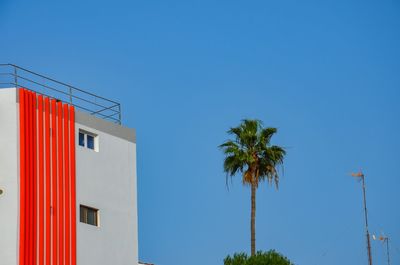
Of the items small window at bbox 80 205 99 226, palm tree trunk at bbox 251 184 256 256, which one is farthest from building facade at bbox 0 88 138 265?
palm tree trunk at bbox 251 184 256 256

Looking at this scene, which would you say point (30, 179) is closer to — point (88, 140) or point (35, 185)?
point (35, 185)

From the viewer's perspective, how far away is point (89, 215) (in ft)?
149

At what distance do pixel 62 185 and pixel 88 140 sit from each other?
118 inches

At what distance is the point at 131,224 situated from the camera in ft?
157

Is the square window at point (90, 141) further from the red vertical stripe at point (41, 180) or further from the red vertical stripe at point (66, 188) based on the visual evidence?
the red vertical stripe at point (41, 180)

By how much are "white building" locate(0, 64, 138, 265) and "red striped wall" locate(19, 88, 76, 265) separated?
0.12 ft

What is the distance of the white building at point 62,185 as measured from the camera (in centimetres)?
4191

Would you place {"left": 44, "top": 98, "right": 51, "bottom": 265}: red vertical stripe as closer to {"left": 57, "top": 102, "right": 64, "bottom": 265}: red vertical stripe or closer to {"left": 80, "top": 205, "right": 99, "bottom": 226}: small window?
{"left": 57, "top": 102, "right": 64, "bottom": 265}: red vertical stripe

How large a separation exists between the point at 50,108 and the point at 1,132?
250 cm

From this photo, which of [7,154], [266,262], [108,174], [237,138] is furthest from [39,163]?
[237,138]

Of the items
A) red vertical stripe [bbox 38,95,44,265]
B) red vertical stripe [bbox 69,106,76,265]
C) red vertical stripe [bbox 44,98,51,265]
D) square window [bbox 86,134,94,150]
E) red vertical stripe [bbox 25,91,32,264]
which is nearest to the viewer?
red vertical stripe [bbox 25,91,32,264]

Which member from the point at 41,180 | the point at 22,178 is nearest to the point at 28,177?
the point at 22,178

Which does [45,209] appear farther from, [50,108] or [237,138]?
[237,138]

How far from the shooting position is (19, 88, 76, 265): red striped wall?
42.1 metres
